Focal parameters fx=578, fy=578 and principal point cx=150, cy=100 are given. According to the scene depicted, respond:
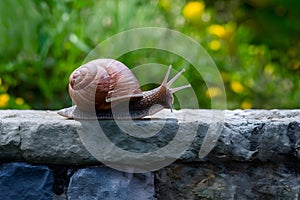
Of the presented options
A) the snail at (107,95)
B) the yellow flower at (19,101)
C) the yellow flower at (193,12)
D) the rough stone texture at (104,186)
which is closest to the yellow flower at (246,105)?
the yellow flower at (193,12)

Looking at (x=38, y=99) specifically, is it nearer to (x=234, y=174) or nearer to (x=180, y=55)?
(x=180, y=55)

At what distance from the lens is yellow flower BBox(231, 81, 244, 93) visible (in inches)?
147

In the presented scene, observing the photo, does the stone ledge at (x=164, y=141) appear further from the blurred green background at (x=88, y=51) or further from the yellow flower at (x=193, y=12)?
the yellow flower at (x=193, y=12)

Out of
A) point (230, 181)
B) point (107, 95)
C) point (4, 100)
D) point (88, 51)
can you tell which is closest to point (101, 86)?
point (107, 95)

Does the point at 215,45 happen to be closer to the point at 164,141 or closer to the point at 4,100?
the point at 4,100

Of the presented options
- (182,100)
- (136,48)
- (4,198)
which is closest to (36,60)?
(136,48)

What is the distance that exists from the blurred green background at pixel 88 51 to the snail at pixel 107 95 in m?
1.64

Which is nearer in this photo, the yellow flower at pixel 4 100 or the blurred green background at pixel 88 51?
the yellow flower at pixel 4 100

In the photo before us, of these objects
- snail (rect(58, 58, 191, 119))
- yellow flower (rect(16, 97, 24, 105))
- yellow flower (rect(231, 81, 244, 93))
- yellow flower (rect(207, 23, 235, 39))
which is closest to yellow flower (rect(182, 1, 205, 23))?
yellow flower (rect(207, 23, 235, 39))

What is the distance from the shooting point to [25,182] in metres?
1.63

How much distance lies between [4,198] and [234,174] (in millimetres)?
648

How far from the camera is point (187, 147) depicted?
1.58 meters

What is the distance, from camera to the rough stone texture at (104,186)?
1.59 m

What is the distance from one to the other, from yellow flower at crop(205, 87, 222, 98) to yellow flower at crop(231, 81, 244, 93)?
7.7 inches
